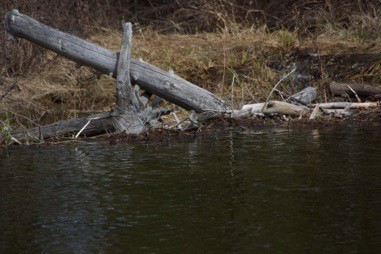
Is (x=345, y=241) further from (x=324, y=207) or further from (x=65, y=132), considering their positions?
(x=65, y=132)

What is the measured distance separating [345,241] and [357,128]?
521cm

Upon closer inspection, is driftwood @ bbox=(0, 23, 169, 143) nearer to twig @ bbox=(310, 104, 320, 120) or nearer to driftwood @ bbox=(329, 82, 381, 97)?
twig @ bbox=(310, 104, 320, 120)

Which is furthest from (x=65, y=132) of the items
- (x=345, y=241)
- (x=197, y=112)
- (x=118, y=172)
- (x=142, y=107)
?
(x=345, y=241)

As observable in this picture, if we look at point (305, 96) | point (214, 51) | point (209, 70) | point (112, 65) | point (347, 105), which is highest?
point (214, 51)

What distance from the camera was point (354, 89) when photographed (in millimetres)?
12422

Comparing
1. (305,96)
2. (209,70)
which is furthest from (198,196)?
(209,70)

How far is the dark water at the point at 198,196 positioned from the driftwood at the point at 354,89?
227 centimetres

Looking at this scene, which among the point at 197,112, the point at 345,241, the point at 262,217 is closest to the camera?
the point at 345,241

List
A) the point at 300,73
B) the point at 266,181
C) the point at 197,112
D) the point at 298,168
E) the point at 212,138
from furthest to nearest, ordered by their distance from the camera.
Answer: the point at 300,73, the point at 197,112, the point at 212,138, the point at 298,168, the point at 266,181

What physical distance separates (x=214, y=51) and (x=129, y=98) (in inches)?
168

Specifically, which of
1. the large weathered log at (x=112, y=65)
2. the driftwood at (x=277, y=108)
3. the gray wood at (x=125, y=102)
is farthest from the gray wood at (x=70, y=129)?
the driftwood at (x=277, y=108)

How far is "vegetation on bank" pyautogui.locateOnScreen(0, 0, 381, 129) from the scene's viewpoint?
13172 mm

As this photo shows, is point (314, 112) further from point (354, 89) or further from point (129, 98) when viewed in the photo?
point (129, 98)

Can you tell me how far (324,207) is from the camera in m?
6.60
